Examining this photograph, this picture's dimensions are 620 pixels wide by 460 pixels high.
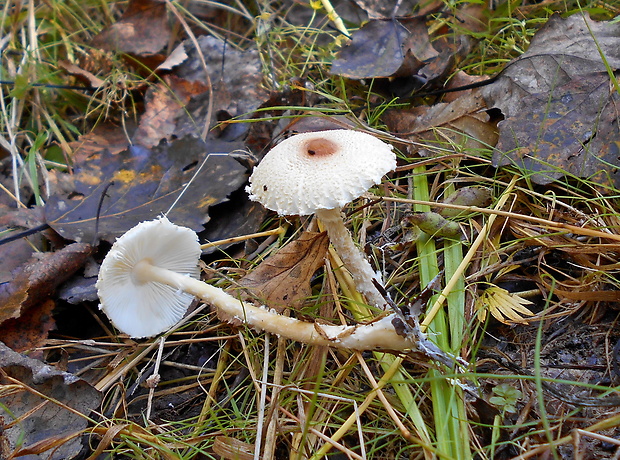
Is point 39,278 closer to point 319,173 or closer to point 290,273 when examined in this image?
point 290,273

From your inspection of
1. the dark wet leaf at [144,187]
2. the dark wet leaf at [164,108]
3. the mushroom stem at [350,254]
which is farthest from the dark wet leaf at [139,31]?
the mushroom stem at [350,254]

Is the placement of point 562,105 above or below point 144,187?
above

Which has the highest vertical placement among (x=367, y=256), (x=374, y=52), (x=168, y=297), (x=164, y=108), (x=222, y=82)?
(x=374, y=52)

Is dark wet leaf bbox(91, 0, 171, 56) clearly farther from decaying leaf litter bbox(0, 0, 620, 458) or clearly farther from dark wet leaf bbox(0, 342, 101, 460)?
dark wet leaf bbox(0, 342, 101, 460)

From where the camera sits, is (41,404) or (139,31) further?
(139,31)

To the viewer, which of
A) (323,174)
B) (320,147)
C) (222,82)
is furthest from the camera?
(222,82)

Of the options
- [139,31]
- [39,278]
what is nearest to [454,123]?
[39,278]

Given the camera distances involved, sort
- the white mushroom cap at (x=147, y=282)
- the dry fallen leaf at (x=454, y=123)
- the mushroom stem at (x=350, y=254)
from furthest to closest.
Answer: the dry fallen leaf at (x=454, y=123) < the white mushroom cap at (x=147, y=282) < the mushroom stem at (x=350, y=254)

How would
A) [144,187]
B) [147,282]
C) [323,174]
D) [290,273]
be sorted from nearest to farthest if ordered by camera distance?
[323,174] → [290,273] → [147,282] → [144,187]

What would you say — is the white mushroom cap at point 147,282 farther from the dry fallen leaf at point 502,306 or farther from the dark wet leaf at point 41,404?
the dry fallen leaf at point 502,306
